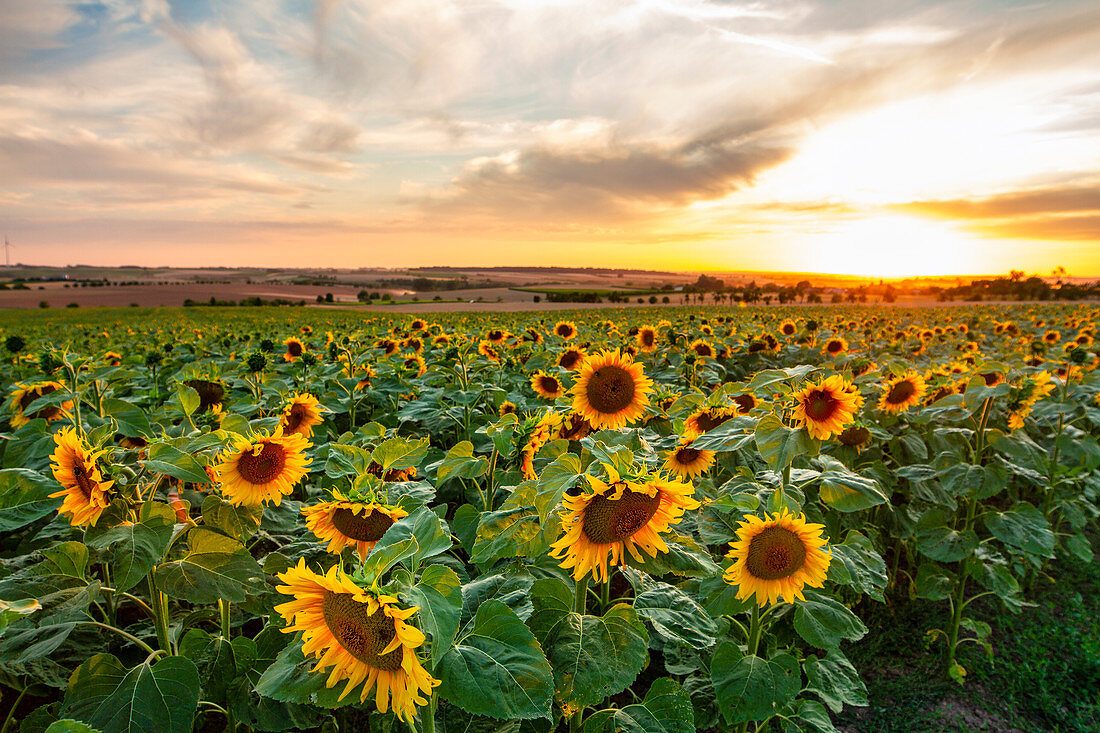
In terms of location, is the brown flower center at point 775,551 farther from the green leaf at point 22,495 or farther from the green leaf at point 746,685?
the green leaf at point 22,495

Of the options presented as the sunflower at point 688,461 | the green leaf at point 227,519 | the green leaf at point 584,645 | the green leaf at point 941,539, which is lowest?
the green leaf at point 941,539

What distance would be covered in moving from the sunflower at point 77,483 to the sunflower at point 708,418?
109 inches

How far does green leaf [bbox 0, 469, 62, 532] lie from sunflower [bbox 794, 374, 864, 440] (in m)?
2.96

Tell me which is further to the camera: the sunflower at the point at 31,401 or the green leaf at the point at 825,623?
the sunflower at the point at 31,401

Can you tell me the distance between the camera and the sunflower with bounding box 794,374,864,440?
2.59 metres

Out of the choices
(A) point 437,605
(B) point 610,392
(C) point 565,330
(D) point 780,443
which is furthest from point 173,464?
(C) point 565,330

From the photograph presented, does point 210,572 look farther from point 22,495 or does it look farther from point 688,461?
point 688,461

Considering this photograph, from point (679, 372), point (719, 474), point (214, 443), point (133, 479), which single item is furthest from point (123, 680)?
point (679, 372)

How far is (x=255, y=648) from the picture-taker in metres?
1.84

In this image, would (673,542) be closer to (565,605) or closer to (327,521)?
(565,605)

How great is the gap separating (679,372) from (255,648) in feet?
15.7

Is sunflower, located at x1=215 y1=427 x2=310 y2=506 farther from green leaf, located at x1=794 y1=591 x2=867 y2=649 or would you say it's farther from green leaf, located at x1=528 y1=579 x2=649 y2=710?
green leaf, located at x1=794 y1=591 x2=867 y2=649

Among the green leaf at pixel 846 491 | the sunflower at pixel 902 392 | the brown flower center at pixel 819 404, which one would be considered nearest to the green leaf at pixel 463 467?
the green leaf at pixel 846 491

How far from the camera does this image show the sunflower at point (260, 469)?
6.95 ft
